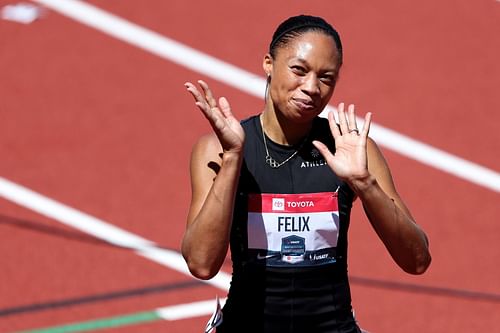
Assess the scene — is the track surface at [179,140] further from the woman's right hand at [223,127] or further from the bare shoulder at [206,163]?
the woman's right hand at [223,127]

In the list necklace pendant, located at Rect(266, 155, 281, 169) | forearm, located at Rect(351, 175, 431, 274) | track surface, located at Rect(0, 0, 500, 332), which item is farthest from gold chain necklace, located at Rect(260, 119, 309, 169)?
track surface, located at Rect(0, 0, 500, 332)

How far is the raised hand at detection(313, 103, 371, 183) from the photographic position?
3350 mm

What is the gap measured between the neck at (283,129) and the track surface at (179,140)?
2.76 m

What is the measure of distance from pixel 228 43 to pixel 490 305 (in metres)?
4.13

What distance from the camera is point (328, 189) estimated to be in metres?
3.53

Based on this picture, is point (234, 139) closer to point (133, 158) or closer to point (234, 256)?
point (234, 256)

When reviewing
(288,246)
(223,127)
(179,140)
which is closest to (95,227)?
(179,140)

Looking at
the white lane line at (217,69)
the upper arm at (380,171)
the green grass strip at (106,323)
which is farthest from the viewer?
the white lane line at (217,69)

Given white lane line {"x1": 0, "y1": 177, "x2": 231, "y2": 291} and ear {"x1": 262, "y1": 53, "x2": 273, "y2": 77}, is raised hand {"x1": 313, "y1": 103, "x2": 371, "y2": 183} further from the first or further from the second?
white lane line {"x1": 0, "y1": 177, "x2": 231, "y2": 291}

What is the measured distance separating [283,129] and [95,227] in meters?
3.84

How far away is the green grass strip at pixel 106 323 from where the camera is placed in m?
6.11

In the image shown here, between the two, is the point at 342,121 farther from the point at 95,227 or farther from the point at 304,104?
the point at 95,227

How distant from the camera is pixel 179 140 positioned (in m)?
8.27

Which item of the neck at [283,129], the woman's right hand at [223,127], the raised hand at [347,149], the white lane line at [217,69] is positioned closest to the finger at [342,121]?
the raised hand at [347,149]
